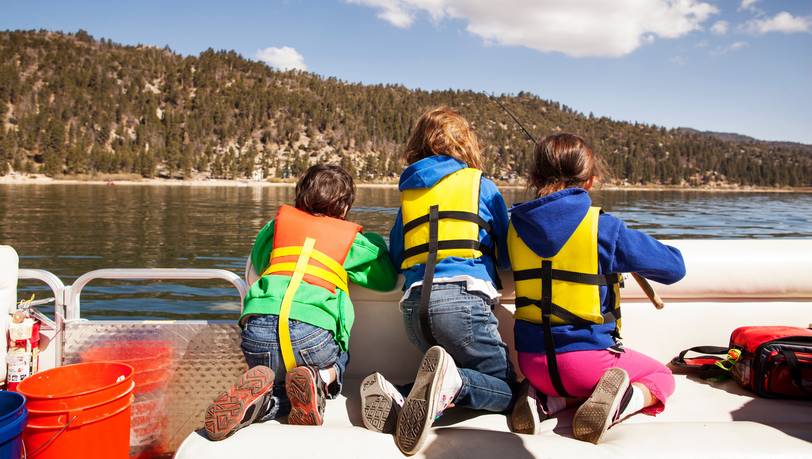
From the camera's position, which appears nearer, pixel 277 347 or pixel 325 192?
pixel 277 347

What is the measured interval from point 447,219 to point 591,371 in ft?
2.74

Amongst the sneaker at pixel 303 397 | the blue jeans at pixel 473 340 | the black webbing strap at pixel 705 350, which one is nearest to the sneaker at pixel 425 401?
the blue jeans at pixel 473 340

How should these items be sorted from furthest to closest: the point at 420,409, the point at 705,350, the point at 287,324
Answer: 1. the point at 705,350
2. the point at 287,324
3. the point at 420,409

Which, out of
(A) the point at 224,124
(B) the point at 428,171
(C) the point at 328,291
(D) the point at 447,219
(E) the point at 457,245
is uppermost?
(A) the point at 224,124

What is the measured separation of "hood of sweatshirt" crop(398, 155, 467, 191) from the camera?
2.39 meters

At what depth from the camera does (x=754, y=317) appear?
291 centimetres

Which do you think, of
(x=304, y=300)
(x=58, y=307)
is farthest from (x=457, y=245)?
(x=58, y=307)

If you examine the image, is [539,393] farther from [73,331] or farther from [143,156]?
[143,156]

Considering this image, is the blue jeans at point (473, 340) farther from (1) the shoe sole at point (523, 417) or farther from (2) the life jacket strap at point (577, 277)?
(2) the life jacket strap at point (577, 277)

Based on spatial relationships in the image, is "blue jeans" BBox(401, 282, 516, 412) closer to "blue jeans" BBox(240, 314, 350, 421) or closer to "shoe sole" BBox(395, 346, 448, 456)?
"shoe sole" BBox(395, 346, 448, 456)

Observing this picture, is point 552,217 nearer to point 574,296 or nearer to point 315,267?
point 574,296

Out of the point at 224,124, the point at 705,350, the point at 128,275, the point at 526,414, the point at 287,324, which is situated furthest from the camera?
the point at 224,124

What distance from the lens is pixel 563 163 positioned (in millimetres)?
2330

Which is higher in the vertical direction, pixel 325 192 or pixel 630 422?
pixel 325 192
